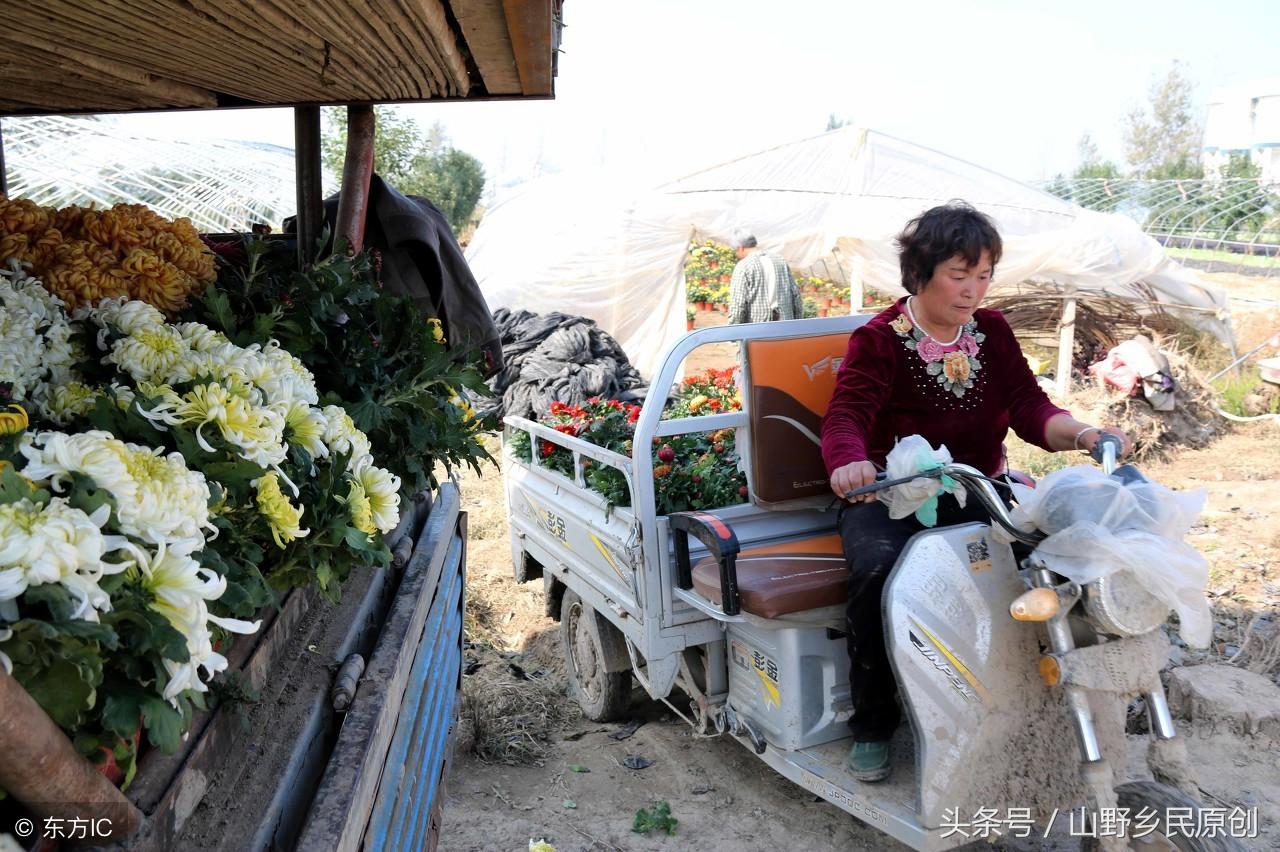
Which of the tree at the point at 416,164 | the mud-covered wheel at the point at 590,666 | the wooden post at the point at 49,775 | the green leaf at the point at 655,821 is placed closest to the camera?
the wooden post at the point at 49,775

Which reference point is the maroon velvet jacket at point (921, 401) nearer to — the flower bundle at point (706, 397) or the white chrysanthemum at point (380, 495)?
the white chrysanthemum at point (380, 495)

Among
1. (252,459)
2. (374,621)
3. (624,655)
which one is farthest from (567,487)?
(252,459)

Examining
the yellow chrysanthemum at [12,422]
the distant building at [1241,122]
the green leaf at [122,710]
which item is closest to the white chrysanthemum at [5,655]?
the green leaf at [122,710]

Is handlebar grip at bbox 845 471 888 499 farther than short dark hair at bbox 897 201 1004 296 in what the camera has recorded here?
No

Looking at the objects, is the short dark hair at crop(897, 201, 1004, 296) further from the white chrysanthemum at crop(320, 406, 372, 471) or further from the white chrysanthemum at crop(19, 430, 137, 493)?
the white chrysanthemum at crop(19, 430, 137, 493)

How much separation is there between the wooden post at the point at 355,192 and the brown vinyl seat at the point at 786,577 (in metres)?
1.68

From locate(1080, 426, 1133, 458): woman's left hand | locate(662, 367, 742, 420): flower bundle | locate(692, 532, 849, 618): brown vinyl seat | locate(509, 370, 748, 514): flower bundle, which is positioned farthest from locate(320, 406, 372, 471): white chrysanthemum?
locate(662, 367, 742, 420): flower bundle

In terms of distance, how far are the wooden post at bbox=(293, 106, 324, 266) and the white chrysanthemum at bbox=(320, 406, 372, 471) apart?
132cm

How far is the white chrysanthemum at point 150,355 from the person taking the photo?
200 cm

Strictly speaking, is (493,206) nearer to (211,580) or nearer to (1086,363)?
(1086,363)

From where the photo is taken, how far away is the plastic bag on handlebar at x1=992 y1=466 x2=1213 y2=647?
255 centimetres

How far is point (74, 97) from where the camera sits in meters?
3.35

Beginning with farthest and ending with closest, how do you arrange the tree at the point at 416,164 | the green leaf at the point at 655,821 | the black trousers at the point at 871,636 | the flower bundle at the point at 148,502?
the tree at the point at 416,164, the green leaf at the point at 655,821, the black trousers at the point at 871,636, the flower bundle at the point at 148,502

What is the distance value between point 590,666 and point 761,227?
1154 cm
